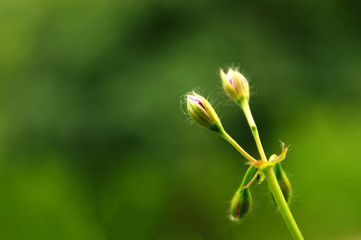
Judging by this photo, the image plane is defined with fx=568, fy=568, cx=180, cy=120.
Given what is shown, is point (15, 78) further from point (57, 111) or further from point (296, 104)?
point (296, 104)

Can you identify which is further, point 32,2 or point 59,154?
point 32,2

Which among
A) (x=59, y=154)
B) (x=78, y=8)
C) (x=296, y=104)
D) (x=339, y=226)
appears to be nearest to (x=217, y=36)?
(x=296, y=104)

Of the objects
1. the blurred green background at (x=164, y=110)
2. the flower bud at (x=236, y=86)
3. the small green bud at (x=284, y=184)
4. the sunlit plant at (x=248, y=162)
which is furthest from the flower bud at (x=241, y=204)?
the blurred green background at (x=164, y=110)

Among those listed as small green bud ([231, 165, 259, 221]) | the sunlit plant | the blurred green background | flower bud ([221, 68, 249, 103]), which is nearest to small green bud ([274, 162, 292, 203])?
the sunlit plant

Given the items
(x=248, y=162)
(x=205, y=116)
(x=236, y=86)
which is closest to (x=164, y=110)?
(x=236, y=86)

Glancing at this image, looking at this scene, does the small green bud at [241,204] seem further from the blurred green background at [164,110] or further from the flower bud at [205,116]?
the blurred green background at [164,110]

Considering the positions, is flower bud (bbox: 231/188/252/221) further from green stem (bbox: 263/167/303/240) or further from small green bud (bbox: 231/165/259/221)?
green stem (bbox: 263/167/303/240)

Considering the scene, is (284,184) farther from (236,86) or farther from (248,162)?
(236,86)
